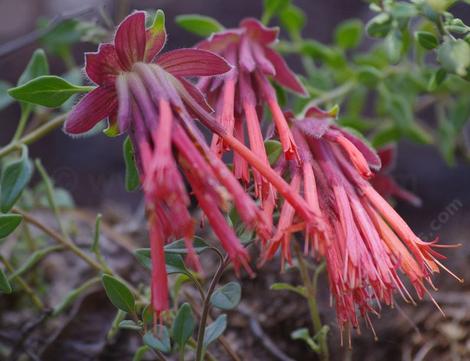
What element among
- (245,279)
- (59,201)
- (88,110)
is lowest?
(245,279)

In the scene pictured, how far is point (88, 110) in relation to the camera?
0.94m

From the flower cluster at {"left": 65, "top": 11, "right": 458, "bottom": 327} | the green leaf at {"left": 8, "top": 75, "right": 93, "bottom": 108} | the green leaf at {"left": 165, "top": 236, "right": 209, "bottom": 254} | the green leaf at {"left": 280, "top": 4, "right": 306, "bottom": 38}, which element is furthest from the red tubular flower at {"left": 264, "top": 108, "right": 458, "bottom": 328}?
the green leaf at {"left": 280, "top": 4, "right": 306, "bottom": 38}

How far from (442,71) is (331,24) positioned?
1.71m

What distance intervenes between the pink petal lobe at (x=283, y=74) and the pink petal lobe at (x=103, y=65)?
423 mm

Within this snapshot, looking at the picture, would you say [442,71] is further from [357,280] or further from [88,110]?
[88,110]

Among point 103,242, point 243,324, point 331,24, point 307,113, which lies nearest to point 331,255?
point 307,113

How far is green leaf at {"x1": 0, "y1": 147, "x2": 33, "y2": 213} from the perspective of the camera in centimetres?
110

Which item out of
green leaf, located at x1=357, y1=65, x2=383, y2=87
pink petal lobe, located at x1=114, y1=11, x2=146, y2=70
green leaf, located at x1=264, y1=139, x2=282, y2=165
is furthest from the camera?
green leaf, located at x1=357, y1=65, x2=383, y2=87

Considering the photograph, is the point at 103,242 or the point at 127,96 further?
the point at 103,242

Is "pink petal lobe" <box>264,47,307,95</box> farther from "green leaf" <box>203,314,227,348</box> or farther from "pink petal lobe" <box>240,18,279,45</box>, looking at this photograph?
"green leaf" <box>203,314,227,348</box>

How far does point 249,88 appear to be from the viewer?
3.67 feet

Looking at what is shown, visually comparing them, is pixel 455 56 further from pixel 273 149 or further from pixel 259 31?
pixel 259 31

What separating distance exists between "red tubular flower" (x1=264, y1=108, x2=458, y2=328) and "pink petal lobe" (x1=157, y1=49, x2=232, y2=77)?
6.7 inches

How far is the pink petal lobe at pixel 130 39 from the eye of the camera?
0.92 meters
